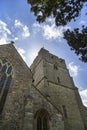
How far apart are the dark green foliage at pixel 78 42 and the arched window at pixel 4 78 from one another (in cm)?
599

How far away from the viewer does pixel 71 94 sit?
19578 millimetres

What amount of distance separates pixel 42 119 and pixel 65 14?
767cm

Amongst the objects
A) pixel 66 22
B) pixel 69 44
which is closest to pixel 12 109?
pixel 69 44

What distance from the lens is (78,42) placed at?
9.29m

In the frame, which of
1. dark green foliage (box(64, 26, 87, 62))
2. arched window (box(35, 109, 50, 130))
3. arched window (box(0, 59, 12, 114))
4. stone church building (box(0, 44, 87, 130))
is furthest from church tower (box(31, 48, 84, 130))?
dark green foliage (box(64, 26, 87, 62))

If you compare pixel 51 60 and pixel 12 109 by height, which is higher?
pixel 51 60

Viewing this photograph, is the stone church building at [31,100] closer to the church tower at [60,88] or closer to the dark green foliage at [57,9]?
the church tower at [60,88]

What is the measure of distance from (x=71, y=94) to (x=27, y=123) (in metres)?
11.2

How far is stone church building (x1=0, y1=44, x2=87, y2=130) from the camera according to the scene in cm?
998

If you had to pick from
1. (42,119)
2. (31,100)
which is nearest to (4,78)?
(31,100)

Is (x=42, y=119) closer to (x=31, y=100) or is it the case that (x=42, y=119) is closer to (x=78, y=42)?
(x=31, y=100)

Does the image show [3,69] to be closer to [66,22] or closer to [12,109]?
[12,109]

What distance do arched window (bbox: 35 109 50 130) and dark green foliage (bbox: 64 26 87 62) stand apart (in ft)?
16.6

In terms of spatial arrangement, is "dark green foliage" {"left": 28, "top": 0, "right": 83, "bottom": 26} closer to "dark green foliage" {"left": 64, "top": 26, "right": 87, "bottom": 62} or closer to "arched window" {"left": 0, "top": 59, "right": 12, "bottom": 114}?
"dark green foliage" {"left": 64, "top": 26, "right": 87, "bottom": 62}
